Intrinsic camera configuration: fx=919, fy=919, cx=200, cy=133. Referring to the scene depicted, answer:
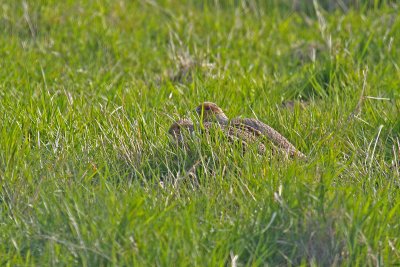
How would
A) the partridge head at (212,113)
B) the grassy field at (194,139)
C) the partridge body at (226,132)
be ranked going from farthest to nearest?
the partridge head at (212,113) → the partridge body at (226,132) → the grassy field at (194,139)

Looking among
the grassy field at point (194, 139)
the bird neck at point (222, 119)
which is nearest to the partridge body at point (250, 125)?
the bird neck at point (222, 119)

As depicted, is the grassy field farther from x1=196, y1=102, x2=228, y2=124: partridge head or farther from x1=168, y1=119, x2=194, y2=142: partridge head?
x1=196, y1=102, x2=228, y2=124: partridge head

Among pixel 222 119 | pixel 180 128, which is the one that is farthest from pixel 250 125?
pixel 180 128

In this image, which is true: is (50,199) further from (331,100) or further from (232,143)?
(331,100)

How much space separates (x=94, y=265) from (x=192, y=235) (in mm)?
367

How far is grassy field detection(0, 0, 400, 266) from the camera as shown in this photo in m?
3.36

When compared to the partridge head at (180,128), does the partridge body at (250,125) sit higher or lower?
lower

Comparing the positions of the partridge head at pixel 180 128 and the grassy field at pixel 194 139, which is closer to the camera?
the grassy field at pixel 194 139

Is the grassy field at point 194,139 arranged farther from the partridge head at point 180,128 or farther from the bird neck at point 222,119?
the bird neck at point 222,119

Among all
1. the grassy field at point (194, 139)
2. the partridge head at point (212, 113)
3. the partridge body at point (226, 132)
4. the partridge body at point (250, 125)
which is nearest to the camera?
the grassy field at point (194, 139)

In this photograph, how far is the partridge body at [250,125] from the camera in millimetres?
4360

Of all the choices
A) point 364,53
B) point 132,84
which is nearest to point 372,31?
point 364,53

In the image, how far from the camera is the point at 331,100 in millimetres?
5199

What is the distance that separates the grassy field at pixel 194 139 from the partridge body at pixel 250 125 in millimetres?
118
